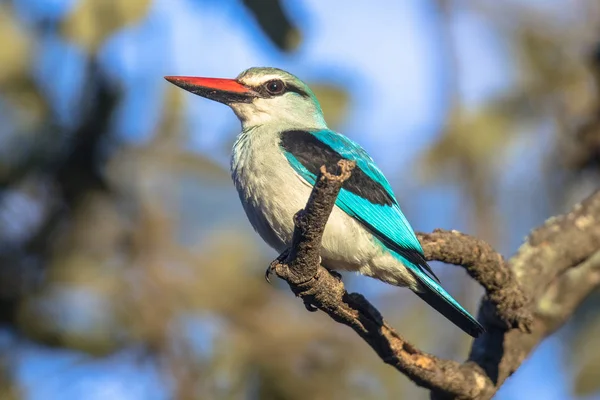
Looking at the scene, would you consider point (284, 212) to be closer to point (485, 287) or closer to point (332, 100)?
point (485, 287)

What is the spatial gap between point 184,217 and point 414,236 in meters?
3.41

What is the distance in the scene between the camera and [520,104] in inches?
250

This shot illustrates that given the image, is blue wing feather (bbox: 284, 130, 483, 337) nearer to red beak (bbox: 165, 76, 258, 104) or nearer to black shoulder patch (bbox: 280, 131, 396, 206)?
black shoulder patch (bbox: 280, 131, 396, 206)

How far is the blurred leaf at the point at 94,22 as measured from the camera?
11.6ft

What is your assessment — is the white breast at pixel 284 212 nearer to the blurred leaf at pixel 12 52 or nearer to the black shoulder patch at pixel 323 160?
the black shoulder patch at pixel 323 160

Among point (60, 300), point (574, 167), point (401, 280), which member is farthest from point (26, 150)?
point (574, 167)

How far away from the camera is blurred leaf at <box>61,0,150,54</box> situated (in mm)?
3526

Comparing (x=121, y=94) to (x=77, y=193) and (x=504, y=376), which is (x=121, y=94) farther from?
(x=504, y=376)

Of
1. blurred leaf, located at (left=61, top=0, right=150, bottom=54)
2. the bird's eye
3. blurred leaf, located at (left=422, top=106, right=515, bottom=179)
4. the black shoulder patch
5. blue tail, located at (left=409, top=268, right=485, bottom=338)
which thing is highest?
blurred leaf, located at (left=422, top=106, right=515, bottom=179)

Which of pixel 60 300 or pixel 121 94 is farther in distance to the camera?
pixel 60 300

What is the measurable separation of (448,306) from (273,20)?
1.50 m

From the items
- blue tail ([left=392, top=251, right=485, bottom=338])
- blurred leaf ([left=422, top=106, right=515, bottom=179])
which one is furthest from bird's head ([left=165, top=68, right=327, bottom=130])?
blurred leaf ([left=422, top=106, right=515, bottom=179])

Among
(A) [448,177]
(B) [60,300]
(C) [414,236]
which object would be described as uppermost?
(A) [448,177]

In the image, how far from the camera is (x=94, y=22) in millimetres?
3637
